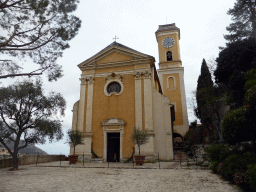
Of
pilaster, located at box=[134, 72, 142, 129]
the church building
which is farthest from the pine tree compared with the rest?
pilaster, located at box=[134, 72, 142, 129]

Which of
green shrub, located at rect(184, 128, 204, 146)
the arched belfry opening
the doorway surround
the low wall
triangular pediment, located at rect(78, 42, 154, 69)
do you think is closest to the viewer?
the low wall

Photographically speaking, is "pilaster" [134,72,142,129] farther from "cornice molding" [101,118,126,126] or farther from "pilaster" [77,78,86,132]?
"pilaster" [77,78,86,132]

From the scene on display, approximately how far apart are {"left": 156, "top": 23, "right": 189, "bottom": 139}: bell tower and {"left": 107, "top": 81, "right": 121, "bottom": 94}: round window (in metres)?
12.8

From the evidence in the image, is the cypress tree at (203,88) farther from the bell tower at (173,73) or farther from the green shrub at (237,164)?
the green shrub at (237,164)

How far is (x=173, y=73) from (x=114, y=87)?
48.4 feet

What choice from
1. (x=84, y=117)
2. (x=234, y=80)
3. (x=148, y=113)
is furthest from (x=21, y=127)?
(x=234, y=80)

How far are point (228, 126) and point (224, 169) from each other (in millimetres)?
2190

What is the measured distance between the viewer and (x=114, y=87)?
59.2 ft

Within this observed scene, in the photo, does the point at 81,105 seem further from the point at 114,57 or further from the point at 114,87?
the point at 114,57

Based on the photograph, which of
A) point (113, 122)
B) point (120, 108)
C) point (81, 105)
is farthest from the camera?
point (81, 105)

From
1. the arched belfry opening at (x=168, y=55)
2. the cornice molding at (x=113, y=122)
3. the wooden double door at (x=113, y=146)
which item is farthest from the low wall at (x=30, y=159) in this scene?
the arched belfry opening at (x=168, y=55)

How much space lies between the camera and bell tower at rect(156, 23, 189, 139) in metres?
27.2

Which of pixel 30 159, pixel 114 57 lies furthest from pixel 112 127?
pixel 30 159

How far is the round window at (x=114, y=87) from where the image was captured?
17.9 meters
